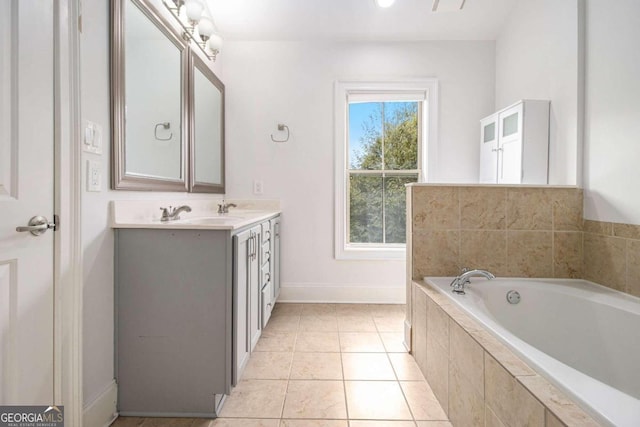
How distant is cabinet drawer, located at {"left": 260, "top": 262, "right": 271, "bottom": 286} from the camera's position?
223cm

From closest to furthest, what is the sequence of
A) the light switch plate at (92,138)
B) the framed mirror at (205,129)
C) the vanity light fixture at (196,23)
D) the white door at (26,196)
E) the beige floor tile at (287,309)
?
the white door at (26,196) → the light switch plate at (92,138) → the vanity light fixture at (196,23) → the framed mirror at (205,129) → the beige floor tile at (287,309)

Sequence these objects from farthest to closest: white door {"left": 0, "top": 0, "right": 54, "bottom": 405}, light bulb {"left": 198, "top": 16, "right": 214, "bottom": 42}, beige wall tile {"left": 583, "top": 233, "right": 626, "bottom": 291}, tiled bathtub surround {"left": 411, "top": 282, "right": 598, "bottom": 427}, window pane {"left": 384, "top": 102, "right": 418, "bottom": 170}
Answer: window pane {"left": 384, "top": 102, "right": 418, "bottom": 170} → light bulb {"left": 198, "top": 16, "right": 214, "bottom": 42} → beige wall tile {"left": 583, "top": 233, "right": 626, "bottom": 291} → white door {"left": 0, "top": 0, "right": 54, "bottom": 405} → tiled bathtub surround {"left": 411, "top": 282, "right": 598, "bottom": 427}

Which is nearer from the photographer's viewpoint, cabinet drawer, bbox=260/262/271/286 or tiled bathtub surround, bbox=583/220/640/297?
tiled bathtub surround, bbox=583/220/640/297

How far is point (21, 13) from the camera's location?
1.07 metres

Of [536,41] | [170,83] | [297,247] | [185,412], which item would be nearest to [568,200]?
→ [536,41]

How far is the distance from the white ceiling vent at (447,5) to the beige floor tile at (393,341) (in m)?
2.62

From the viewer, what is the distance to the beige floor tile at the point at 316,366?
74.1 inches

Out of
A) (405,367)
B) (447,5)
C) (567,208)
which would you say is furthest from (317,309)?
(447,5)

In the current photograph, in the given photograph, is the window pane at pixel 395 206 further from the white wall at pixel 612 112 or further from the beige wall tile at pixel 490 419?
the beige wall tile at pixel 490 419

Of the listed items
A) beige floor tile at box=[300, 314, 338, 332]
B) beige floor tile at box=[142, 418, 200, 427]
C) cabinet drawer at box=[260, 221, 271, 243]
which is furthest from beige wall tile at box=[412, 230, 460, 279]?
beige floor tile at box=[142, 418, 200, 427]

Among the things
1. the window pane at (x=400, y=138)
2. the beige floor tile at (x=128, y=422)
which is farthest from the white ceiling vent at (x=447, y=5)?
the beige floor tile at (x=128, y=422)

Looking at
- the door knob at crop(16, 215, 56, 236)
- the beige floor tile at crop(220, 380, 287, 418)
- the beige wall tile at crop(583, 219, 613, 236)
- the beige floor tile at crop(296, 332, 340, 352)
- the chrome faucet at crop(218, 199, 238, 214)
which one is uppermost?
the chrome faucet at crop(218, 199, 238, 214)

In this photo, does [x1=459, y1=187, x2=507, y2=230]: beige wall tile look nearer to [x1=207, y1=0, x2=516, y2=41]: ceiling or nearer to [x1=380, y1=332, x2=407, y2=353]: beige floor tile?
[x1=380, y1=332, x2=407, y2=353]: beige floor tile

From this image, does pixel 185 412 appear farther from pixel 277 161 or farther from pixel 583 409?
pixel 277 161
